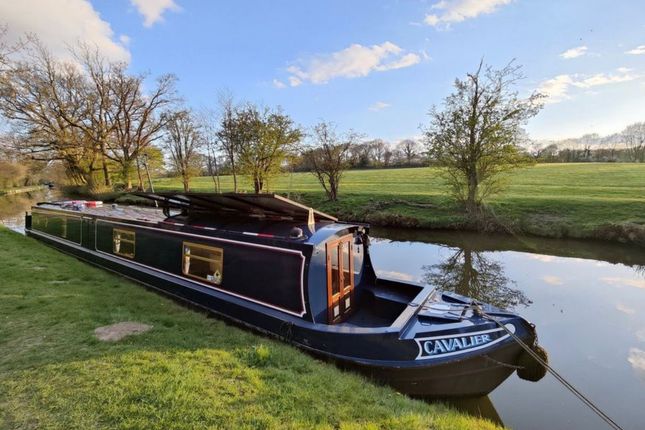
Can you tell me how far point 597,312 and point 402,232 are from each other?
331 inches

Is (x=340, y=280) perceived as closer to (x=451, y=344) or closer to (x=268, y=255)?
(x=268, y=255)

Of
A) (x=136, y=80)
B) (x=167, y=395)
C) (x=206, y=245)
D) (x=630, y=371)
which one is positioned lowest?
(x=630, y=371)

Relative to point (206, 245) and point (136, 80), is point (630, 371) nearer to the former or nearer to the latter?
point (206, 245)

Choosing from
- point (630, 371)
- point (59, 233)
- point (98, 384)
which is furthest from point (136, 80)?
point (630, 371)

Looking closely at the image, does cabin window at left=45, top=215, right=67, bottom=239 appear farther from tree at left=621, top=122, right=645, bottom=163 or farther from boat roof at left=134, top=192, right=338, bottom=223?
tree at left=621, top=122, right=645, bottom=163

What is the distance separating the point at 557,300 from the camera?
686 cm

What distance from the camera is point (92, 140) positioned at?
80.7 ft

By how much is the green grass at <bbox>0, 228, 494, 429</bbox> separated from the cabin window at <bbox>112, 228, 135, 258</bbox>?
2036mm

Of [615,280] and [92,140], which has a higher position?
[92,140]

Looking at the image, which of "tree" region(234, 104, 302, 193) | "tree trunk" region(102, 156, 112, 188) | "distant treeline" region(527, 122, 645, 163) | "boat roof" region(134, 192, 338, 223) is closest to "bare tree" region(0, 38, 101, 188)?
"tree trunk" region(102, 156, 112, 188)

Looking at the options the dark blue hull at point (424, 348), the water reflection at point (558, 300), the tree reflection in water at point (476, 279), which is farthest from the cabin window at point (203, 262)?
the tree reflection in water at point (476, 279)

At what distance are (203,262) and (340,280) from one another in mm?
2229

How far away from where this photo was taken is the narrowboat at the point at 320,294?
3.66 meters

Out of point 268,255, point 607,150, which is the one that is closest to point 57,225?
point 268,255
